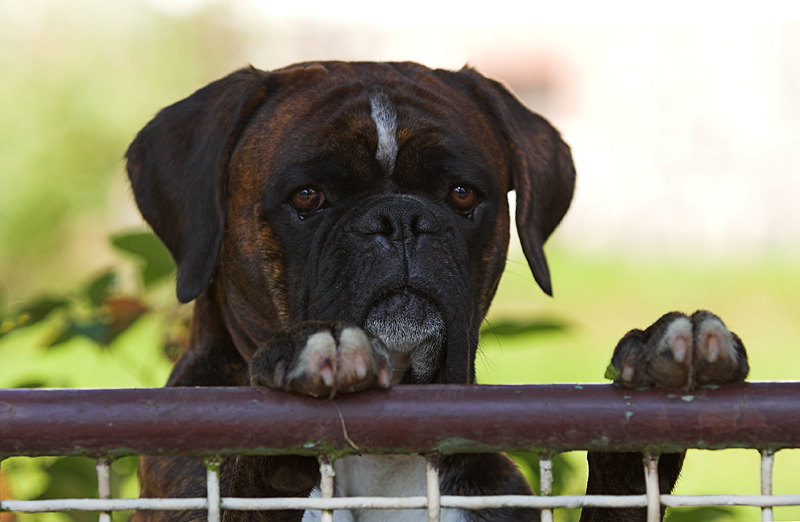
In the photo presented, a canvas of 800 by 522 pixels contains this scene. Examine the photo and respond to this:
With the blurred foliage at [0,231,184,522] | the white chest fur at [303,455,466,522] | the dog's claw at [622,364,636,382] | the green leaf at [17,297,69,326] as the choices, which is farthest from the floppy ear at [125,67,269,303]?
the dog's claw at [622,364,636,382]

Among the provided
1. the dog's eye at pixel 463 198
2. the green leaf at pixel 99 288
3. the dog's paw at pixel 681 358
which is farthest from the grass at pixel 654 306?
the dog's paw at pixel 681 358

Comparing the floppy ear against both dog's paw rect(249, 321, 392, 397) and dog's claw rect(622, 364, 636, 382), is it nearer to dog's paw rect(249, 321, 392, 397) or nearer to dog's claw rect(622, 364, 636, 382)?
dog's paw rect(249, 321, 392, 397)

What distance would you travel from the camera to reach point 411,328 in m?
1.99

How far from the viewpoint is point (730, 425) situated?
1.20 m

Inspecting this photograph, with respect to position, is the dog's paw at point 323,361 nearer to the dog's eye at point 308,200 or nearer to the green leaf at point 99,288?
the dog's eye at point 308,200

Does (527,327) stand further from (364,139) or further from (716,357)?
(716,357)

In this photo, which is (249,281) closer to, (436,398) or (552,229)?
(552,229)

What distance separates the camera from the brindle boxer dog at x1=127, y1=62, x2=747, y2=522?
6.69 ft

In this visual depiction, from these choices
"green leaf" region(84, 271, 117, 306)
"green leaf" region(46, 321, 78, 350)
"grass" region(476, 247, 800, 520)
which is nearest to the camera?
"green leaf" region(46, 321, 78, 350)

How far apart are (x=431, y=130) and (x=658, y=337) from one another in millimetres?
1151

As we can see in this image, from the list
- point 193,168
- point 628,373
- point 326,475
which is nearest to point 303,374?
point 326,475

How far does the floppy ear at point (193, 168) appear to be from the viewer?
2.30m

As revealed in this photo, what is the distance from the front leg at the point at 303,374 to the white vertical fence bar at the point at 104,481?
0.26 m

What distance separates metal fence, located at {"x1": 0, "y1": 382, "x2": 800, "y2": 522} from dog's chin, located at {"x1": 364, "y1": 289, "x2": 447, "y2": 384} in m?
0.75
